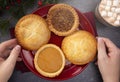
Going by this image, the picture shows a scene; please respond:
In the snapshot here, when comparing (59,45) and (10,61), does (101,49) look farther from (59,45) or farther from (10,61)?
(10,61)

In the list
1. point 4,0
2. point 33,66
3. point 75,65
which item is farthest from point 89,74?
point 4,0

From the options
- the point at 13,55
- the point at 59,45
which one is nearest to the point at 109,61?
the point at 59,45

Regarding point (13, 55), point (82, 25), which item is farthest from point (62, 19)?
point (13, 55)

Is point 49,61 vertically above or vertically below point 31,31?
below

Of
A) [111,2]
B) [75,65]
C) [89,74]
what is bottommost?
[89,74]

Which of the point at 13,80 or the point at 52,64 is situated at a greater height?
the point at 52,64

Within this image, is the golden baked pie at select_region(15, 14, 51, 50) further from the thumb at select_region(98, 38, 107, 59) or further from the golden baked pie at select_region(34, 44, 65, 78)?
the thumb at select_region(98, 38, 107, 59)

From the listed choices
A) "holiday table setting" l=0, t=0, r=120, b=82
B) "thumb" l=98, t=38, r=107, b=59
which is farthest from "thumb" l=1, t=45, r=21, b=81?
"thumb" l=98, t=38, r=107, b=59

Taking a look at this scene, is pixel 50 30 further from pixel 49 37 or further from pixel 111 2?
pixel 111 2
